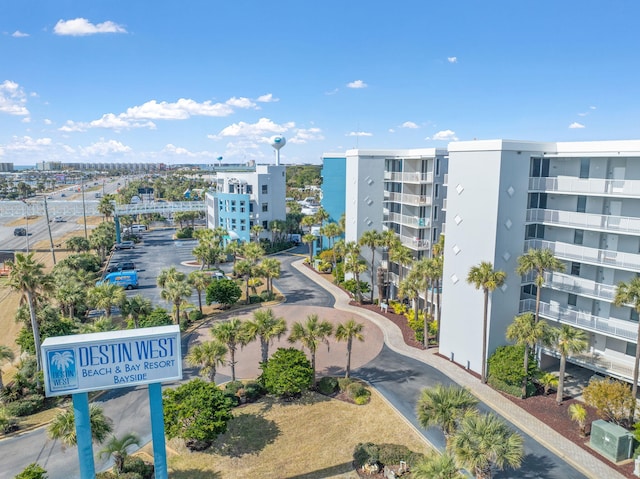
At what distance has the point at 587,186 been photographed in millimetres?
33000

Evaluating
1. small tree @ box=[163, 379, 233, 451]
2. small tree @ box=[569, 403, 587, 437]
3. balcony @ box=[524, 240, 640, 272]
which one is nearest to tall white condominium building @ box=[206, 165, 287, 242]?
balcony @ box=[524, 240, 640, 272]

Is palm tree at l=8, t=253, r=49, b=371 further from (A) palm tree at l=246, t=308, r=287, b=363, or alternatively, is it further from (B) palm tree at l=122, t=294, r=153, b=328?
(A) palm tree at l=246, t=308, r=287, b=363

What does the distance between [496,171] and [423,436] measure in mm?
19767

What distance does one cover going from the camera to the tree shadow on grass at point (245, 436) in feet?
91.0

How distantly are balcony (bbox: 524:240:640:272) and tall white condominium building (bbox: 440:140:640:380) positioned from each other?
0.22 feet

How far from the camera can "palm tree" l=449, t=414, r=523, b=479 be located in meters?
20.8

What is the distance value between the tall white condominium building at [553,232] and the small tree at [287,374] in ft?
47.9

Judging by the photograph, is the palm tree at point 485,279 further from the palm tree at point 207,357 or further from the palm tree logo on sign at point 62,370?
the palm tree logo on sign at point 62,370

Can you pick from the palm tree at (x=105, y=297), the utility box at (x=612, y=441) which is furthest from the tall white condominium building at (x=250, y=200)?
the utility box at (x=612, y=441)

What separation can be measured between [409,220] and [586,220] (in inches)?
913

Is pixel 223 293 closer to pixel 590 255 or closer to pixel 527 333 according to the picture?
pixel 527 333

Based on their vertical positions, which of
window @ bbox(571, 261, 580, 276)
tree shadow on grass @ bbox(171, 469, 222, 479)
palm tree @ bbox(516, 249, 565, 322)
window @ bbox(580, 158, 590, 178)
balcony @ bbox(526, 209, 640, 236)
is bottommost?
tree shadow on grass @ bbox(171, 469, 222, 479)

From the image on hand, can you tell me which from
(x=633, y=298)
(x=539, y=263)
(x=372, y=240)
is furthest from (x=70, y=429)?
(x=372, y=240)

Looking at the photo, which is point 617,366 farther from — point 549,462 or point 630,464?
point 549,462
